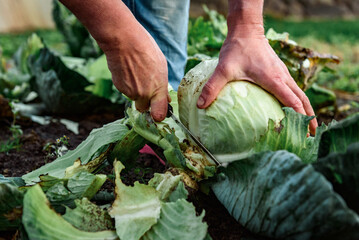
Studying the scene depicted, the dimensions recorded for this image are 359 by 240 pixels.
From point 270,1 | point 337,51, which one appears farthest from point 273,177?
point 270,1

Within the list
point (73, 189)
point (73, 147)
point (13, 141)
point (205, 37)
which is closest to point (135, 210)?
point (73, 189)

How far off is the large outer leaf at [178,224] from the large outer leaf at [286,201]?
0.16 m

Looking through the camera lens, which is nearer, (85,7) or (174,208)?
(174,208)

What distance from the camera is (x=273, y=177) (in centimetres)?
120

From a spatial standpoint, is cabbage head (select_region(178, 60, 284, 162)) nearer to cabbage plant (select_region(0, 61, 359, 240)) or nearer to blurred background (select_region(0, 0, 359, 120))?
cabbage plant (select_region(0, 61, 359, 240))

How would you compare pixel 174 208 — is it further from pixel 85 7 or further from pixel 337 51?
pixel 337 51

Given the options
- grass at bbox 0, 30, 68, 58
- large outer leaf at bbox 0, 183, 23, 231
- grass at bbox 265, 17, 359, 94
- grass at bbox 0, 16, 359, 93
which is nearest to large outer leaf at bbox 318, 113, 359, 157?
large outer leaf at bbox 0, 183, 23, 231

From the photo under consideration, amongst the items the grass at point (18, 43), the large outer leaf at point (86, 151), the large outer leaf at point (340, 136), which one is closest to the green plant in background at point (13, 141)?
the large outer leaf at point (86, 151)

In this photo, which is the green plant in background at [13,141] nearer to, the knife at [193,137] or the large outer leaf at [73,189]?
the large outer leaf at [73,189]

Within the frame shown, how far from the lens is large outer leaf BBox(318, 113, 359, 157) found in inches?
48.1

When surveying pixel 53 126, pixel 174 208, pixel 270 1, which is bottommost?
pixel 270 1

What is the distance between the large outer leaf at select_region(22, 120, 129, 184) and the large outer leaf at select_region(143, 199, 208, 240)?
21.9 inches

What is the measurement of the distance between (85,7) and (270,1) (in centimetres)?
1562

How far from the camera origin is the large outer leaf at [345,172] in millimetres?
1111
